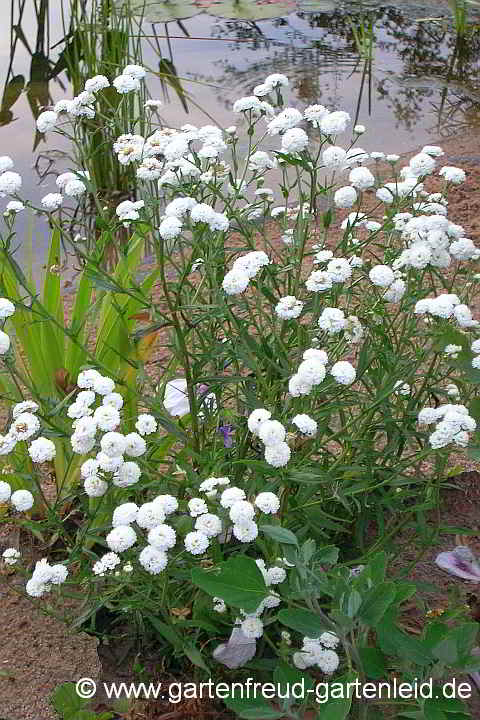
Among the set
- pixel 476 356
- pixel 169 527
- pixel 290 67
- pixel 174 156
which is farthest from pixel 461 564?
pixel 290 67

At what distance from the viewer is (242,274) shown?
5.10 feet

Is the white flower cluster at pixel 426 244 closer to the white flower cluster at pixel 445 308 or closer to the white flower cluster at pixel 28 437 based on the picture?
the white flower cluster at pixel 445 308

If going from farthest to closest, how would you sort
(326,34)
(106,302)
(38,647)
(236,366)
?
1. (326,34)
2. (106,302)
3. (38,647)
4. (236,366)

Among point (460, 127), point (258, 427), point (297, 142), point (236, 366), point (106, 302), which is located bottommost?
point (460, 127)

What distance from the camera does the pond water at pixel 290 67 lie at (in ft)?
18.8

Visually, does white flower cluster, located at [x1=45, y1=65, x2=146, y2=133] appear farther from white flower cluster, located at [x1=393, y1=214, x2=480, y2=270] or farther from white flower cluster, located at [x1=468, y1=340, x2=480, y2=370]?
white flower cluster, located at [x1=468, y1=340, x2=480, y2=370]

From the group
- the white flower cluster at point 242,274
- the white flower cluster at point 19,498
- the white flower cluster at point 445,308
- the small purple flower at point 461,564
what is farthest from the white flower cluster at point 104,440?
the small purple flower at point 461,564

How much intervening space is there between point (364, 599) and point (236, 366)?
642 millimetres

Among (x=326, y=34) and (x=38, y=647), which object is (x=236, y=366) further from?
(x=326, y=34)

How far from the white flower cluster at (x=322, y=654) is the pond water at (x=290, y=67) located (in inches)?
129

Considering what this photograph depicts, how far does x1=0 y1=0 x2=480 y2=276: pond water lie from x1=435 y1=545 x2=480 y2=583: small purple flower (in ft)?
10.2

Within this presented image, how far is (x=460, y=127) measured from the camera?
5844mm

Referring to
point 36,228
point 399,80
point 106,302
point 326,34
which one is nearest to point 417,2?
point 326,34

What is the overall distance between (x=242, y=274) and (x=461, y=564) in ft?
2.72
